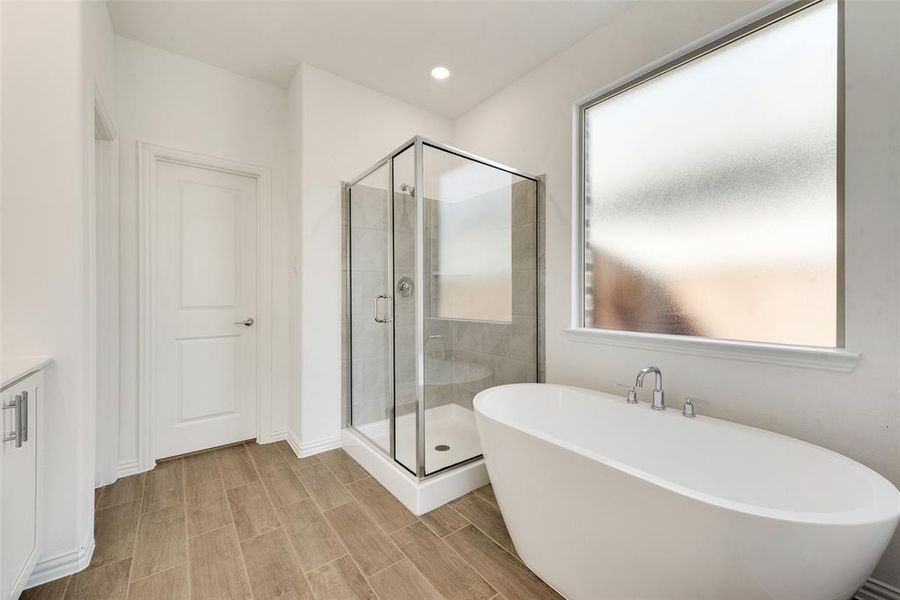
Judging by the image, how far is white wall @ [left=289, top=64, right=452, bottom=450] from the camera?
8.32 feet

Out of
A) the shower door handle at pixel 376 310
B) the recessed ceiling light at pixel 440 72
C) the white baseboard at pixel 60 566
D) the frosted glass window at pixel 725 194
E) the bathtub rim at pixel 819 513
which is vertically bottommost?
the white baseboard at pixel 60 566

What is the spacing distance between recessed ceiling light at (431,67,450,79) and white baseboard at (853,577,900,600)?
3364mm

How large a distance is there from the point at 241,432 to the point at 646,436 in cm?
270

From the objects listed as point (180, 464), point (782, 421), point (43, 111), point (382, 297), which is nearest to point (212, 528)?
point (180, 464)

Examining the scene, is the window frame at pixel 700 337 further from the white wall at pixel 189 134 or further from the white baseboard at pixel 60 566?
the white baseboard at pixel 60 566

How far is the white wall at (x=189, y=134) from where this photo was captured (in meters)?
2.26

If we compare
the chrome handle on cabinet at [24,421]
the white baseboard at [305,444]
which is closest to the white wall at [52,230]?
the chrome handle on cabinet at [24,421]

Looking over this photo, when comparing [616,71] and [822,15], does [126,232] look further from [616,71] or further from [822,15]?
[822,15]

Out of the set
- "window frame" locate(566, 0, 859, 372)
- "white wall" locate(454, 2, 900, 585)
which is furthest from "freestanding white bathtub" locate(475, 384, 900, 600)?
"window frame" locate(566, 0, 859, 372)

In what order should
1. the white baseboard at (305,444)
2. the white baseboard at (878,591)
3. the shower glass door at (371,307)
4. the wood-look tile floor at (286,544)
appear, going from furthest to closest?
1. the white baseboard at (305,444)
2. the shower glass door at (371,307)
3. the wood-look tile floor at (286,544)
4. the white baseboard at (878,591)

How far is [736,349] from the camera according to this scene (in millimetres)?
1647

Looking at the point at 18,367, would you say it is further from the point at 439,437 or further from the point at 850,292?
the point at 850,292

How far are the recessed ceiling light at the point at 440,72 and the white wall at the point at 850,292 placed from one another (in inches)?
34.1

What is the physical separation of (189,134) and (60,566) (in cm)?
242
